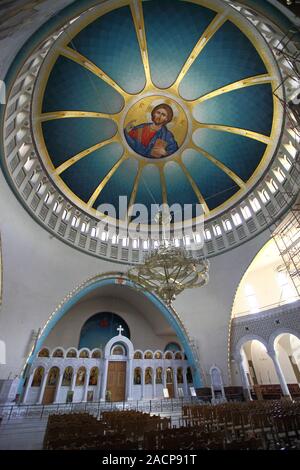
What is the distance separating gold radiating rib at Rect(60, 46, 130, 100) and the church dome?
5 cm

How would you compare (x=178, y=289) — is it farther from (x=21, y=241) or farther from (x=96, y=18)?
(x=96, y=18)

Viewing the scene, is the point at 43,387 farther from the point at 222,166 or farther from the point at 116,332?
the point at 222,166

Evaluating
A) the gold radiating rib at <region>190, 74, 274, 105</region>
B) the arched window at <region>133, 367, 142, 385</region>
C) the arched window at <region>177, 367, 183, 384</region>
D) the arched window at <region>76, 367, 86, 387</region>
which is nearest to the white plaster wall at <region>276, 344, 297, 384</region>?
the arched window at <region>177, 367, 183, 384</region>

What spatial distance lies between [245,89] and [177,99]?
4.26 meters

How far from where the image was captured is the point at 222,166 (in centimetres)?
1806

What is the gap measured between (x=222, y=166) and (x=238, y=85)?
5469 mm

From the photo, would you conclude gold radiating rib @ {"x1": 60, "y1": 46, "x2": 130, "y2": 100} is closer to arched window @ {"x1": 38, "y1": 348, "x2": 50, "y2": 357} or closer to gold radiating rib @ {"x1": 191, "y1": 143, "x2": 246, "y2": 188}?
gold radiating rib @ {"x1": 191, "y1": 143, "x2": 246, "y2": 188}

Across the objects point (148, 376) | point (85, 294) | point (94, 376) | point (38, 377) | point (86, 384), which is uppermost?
point (85, 294)

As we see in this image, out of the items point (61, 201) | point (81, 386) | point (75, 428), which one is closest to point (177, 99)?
point (61, 201)

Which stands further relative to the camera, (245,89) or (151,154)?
(151,154)

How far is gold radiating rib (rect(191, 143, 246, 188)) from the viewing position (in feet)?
58.8

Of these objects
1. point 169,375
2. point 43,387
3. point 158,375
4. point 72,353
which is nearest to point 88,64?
point 72,353

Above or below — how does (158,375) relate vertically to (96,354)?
below
